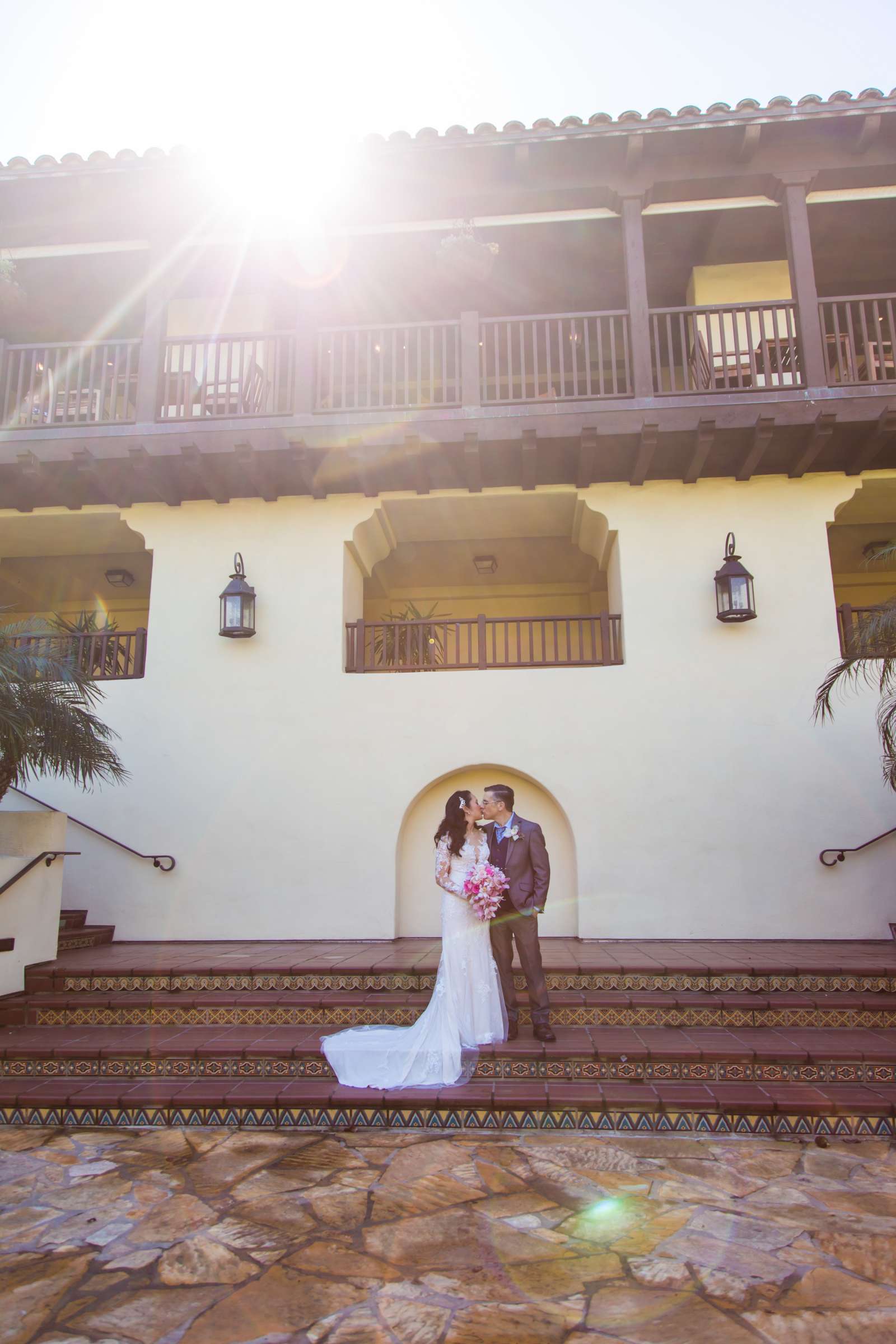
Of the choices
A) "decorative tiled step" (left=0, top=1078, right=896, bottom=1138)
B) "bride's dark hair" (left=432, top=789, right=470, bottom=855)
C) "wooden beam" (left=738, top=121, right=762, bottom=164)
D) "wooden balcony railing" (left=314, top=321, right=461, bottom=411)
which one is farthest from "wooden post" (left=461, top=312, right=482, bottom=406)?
"decorative tiled step" (left=0, top=1078, right=896, bottom=1138)

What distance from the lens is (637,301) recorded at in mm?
8344

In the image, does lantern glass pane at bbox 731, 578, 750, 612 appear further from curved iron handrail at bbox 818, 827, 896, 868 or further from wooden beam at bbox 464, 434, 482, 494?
wooden beam at bbox 464, 434, 482, 494

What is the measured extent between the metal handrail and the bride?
2921 millimetres

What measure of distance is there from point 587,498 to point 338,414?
8.84 ft

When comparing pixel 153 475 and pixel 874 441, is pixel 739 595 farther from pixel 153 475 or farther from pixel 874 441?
pixel 153 475

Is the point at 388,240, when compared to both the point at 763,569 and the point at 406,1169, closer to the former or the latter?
the point at 763,569

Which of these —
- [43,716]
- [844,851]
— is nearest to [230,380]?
[43,716]

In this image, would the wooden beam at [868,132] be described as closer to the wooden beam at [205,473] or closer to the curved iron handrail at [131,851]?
the wooden beam at [205,473]

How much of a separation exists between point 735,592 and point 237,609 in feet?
16.1

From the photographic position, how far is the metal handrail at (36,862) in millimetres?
6473

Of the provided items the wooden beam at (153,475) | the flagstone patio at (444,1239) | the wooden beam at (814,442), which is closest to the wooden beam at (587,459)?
the wooden beam at (814,442)

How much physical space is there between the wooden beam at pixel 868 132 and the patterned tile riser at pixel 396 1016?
7.93 metres

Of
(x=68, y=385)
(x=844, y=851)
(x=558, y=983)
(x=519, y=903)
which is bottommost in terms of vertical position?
(x=558, y=983)

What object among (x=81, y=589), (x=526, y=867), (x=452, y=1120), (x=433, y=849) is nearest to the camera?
(x=452, y=1120)
